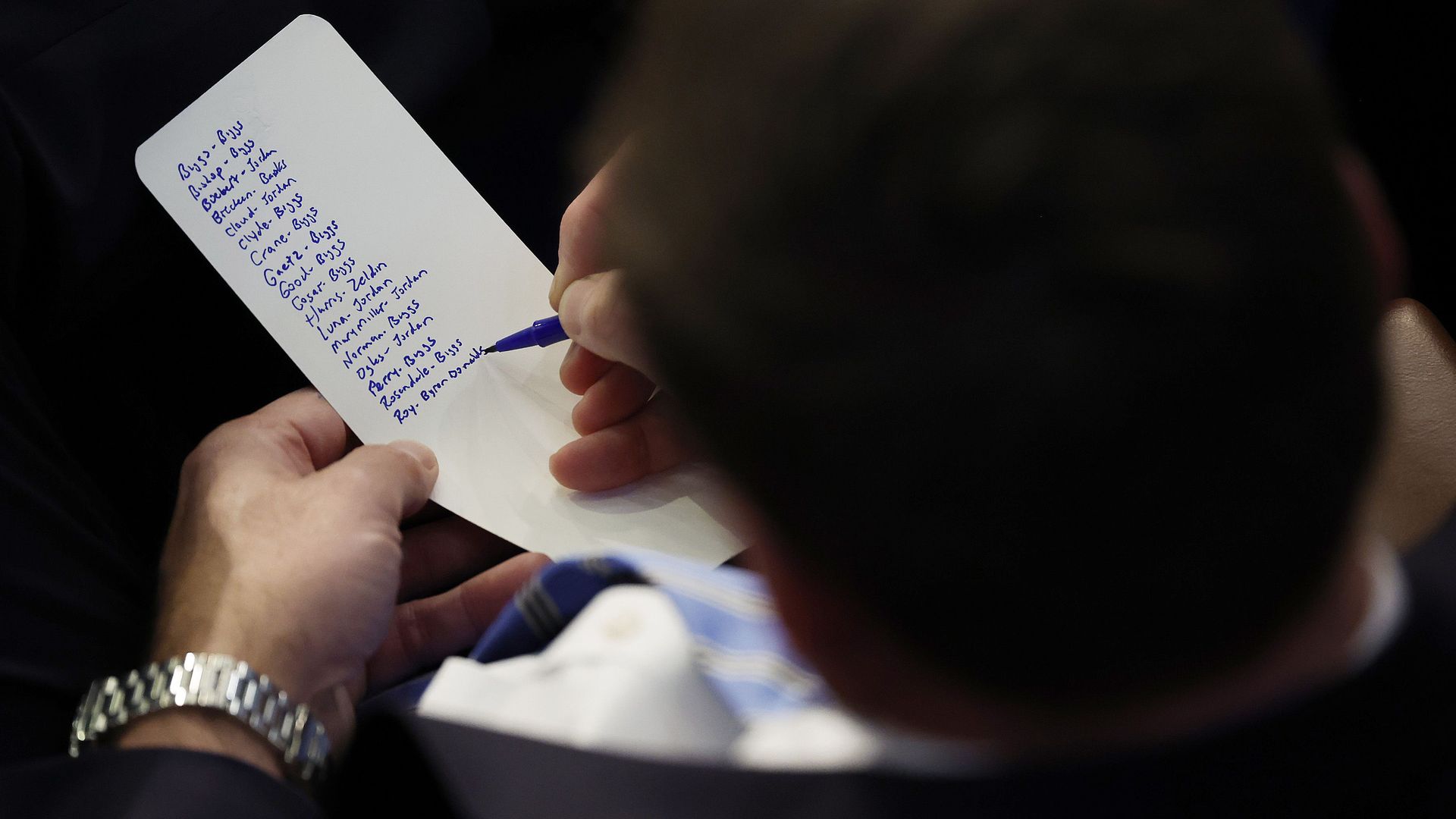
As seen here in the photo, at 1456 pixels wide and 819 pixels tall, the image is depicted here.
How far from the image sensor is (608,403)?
711mm

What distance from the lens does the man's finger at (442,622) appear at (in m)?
0.71

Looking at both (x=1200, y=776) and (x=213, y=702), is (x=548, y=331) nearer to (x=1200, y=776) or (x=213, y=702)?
(x=213, y=702)

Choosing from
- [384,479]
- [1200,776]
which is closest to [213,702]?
[384,479]

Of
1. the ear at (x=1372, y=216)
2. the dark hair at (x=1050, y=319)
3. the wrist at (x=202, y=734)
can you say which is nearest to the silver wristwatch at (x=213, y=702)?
the wrist at (x=202, y=734)

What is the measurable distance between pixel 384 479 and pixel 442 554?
11cm

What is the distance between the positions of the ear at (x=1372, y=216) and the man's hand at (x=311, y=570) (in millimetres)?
529

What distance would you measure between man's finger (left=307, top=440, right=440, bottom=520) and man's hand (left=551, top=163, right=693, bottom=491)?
9 cm

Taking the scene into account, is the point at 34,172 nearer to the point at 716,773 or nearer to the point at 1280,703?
the point at 716,773

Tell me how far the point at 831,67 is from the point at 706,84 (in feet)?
0.14

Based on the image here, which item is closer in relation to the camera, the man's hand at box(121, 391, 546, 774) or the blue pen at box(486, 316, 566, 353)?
the man's hand at box(121, 391, 546, 774)

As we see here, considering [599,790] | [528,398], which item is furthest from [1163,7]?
[528,398]

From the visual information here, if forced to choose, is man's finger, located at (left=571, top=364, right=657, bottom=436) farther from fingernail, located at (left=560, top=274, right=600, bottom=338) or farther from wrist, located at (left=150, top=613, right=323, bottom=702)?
wrist, located at (left=150, top=613, right=323, bottom=702)

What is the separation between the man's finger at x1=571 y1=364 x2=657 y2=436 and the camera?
0.71 m

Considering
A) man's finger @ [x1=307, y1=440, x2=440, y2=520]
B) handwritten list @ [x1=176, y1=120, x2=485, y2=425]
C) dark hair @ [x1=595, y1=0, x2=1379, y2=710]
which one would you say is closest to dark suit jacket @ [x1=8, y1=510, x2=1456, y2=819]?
dark hair @ [x1=595, y1=0, x2=1379, y2=710]
